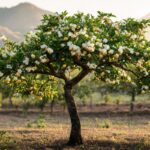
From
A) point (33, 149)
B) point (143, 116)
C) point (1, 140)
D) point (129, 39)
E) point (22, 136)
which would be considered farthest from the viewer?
point (143, 116)

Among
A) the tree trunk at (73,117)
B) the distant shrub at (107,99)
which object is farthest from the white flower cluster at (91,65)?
the distant shrub at (107,99)

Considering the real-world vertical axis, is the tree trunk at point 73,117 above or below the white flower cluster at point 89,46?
below

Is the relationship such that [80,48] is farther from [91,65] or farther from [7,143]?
[7,143]

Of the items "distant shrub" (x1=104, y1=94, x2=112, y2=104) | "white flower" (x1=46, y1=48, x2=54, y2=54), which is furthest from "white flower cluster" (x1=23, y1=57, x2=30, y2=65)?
"distant shrub" (x1=104, y1=94, x2=112, y2=104)

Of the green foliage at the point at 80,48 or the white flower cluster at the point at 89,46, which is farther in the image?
the green foliage at the point at 80,48

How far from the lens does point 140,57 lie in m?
20.2

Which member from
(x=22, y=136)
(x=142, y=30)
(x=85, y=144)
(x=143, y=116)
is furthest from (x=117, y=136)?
(x=143, y=116)

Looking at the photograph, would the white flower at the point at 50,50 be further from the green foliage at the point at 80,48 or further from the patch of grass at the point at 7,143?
the patch of grass at the point at 7,143

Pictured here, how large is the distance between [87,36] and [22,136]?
10.2 meters

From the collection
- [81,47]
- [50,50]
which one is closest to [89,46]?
[81,47]

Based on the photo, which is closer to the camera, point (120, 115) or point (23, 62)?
point (23, 62)

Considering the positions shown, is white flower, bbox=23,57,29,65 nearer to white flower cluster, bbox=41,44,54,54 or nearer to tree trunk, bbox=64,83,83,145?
white flower cluster, bbox=41,44,54,54

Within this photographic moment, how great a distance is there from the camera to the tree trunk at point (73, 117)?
2286 cm

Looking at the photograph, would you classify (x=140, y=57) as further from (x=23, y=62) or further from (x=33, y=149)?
(x=33, y=149)
